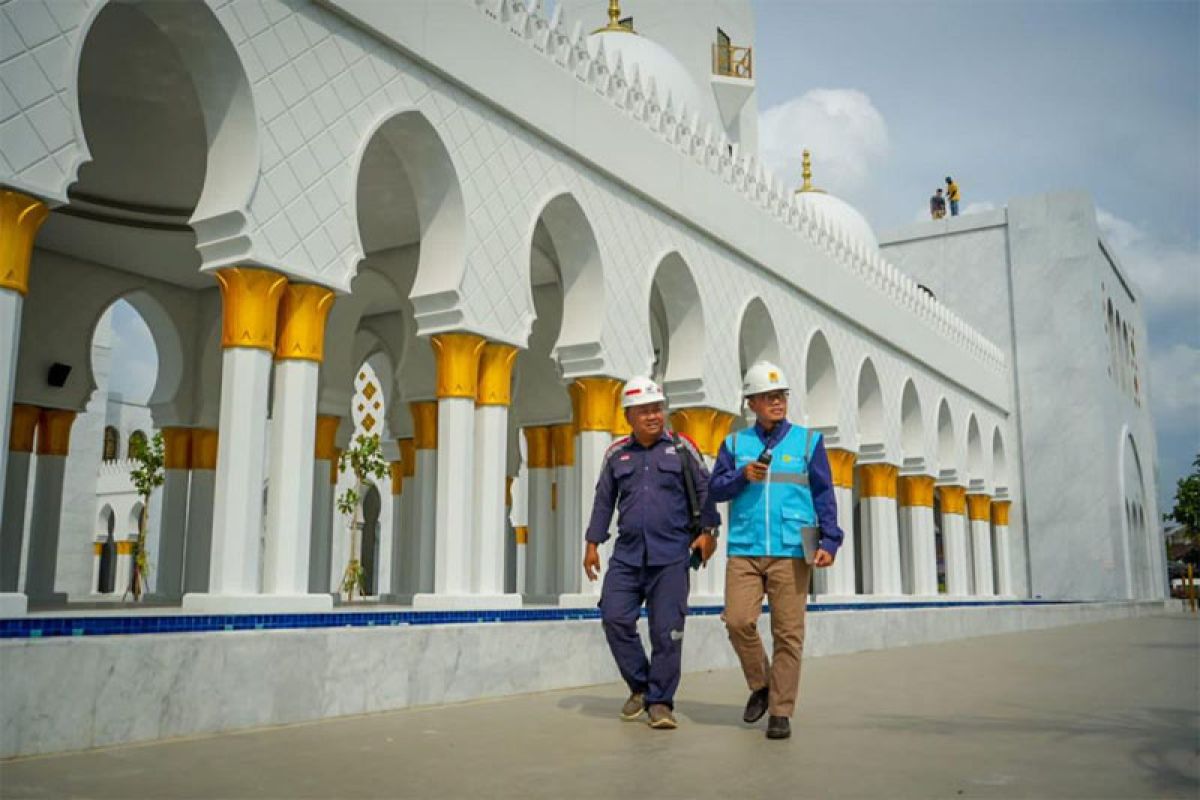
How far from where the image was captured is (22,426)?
10648mm

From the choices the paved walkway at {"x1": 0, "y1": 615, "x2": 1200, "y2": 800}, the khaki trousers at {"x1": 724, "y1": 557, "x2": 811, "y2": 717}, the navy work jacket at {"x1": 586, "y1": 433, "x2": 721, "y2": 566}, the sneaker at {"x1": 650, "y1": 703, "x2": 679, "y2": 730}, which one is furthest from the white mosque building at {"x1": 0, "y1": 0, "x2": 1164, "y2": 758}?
the khaki trousers at {"x1": 724, "y1": 557, "x2": 811, "y2": 717}

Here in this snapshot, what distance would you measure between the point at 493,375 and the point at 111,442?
23.3 m

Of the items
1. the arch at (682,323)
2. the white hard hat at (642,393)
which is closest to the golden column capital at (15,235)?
the white hard hat at (642,393)

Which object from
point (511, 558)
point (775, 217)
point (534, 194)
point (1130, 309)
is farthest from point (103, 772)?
point (1130, 309)

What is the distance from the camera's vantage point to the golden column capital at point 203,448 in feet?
38.7

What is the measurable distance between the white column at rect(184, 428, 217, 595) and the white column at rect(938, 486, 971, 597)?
1393 cm

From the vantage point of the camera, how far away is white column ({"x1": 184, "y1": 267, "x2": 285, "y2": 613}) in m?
6.02

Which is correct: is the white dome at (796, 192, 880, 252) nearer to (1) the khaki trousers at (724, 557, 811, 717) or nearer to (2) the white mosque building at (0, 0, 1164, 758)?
(2) the white mosque building at (0, 0, 1164, 758)

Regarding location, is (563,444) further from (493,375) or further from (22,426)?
(22,426)

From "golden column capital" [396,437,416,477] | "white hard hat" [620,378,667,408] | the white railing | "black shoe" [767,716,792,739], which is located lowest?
"black shoe" [767,716,792,739]

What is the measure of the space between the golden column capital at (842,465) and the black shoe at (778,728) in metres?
11.4

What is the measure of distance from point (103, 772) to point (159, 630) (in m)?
1.26

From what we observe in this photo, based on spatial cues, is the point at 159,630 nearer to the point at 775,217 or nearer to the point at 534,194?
the point at 534,194

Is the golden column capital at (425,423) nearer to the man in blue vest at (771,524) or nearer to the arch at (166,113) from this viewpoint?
the arch at (166,113)
